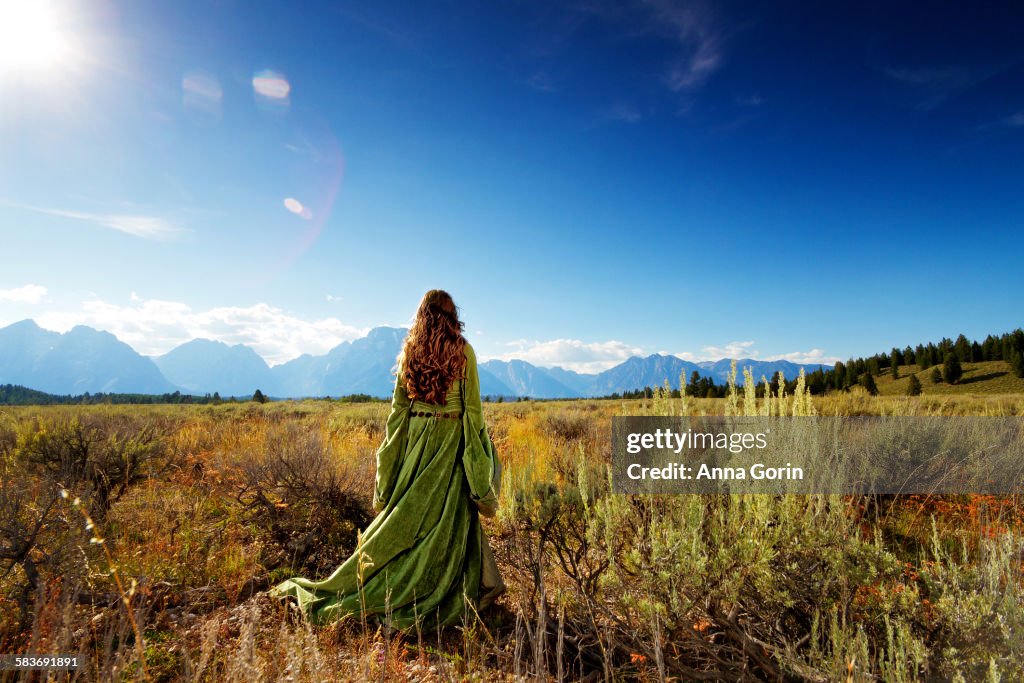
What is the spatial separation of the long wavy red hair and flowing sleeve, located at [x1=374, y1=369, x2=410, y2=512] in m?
0.11

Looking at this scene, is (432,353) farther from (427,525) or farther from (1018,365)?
(1018,365)

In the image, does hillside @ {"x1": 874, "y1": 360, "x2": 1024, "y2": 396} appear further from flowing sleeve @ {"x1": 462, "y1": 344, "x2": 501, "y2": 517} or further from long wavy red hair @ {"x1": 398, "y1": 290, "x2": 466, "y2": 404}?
long wavy red hair @ {"x1": 398, "y1": 290, "x2": 466, "y2": 404}

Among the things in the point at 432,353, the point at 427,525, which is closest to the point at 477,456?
A: the point at 427,525

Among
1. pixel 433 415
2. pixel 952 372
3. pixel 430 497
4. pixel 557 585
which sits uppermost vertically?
pixel 952 372

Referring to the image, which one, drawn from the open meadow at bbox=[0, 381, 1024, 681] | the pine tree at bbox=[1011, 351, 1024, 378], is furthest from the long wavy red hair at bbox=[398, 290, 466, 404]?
the pine tree at bbox=[1011, 351, 1024, 378]

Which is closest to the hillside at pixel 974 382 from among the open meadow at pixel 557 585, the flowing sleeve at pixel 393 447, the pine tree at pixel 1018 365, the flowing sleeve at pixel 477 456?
the pine tree at pixel 1018 365

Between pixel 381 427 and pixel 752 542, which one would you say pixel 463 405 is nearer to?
pixel 752 542

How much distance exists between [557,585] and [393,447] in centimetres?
167

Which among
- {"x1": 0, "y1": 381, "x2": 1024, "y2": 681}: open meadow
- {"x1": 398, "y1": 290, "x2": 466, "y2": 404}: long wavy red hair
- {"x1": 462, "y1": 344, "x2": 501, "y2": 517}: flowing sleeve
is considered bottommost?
{"x1": 0, "y1": 381, "x2": 1024, "y2": 681}: open meadow

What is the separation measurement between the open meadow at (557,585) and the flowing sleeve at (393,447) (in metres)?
0.90

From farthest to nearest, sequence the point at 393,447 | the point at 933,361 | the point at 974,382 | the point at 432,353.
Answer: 1. the point at 933,361
2. the point at 974,382
3. the point at 393,447
4. the point at 432,353

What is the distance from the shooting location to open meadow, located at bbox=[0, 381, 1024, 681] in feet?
6.96

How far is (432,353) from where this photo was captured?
3.67 metres

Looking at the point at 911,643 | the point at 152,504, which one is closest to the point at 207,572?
the point at 152,504
